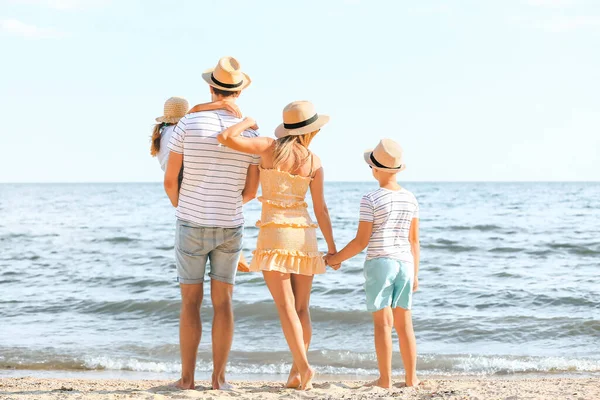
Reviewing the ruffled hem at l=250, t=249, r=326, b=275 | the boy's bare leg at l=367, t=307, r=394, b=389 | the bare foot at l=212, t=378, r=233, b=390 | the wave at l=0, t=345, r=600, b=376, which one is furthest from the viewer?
the wave at l=0, t=345, r=600, b=376

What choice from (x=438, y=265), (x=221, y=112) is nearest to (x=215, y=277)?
(x=221, y=112)

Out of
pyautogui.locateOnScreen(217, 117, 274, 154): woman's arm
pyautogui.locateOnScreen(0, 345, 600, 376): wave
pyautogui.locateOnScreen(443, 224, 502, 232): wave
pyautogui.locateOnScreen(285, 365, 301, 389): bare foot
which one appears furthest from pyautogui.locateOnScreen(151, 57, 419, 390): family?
pyautogui.locateOnScreen(443, 224, 502, 232): wave

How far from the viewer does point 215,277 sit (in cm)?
438

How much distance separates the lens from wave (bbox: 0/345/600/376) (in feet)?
21.2

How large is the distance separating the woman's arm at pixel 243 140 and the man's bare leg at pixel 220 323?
878 mm

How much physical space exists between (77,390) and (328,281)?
608cm

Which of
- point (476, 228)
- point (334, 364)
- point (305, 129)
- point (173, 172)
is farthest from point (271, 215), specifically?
point (476, 228)

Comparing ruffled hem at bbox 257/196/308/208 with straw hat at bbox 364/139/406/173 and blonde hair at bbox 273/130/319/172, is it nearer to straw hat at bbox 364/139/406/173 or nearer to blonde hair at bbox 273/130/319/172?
blonde hair at bbox 273/130/319/172

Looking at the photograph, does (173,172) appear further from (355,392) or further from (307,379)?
(355,392)

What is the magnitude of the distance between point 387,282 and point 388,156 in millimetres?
802

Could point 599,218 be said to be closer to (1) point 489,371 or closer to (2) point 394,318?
(1) point 489,371

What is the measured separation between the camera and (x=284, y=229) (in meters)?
4.19

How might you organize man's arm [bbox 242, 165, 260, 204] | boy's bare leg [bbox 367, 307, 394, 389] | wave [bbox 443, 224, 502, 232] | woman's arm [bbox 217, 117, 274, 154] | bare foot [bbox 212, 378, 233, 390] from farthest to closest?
1. wave [bbox 443, 224, 502, 232]
2. bare foot [bbox 212, 378, 233, 390]
3. boy's bare leg [bbox 367, 307, 394, 389]
4. man's arm [bbox 242, 165, 260, 204]
5. woman's arm [bbox 217, 117, 274, 154]

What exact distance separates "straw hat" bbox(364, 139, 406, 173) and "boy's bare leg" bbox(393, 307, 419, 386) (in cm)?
93
